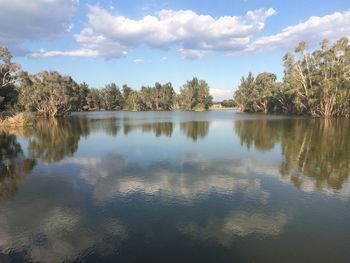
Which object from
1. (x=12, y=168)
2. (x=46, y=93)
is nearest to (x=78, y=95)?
(x=46, y=93)

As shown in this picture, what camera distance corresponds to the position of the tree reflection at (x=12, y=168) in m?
14.6

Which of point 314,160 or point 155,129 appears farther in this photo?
point 155,129

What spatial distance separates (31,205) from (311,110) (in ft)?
240

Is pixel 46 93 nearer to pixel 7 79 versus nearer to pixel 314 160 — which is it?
pixel 7 79

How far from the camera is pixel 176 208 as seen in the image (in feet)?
38.2

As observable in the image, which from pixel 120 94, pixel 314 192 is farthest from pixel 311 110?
pixel 120 94

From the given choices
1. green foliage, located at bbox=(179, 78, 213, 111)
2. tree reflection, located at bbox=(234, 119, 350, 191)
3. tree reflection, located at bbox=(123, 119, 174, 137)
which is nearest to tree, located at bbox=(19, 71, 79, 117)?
tree reflection, located at bbox=(123, 119, 174, 137)

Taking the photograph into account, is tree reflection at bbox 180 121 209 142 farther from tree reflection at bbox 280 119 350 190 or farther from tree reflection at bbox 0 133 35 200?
tree reflection at bbox 0 133 35 200

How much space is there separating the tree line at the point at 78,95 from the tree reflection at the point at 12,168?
26.4 metres

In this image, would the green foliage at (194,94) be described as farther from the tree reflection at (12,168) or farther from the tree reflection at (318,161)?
the tree reflection at (12,168)

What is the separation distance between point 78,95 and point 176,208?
390 feet

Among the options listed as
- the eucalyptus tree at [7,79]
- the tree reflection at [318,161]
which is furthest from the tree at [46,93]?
the tree reflection at [318,161]

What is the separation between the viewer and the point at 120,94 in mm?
184500

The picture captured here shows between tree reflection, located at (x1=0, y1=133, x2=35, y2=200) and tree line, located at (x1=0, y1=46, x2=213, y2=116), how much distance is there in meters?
26.4
